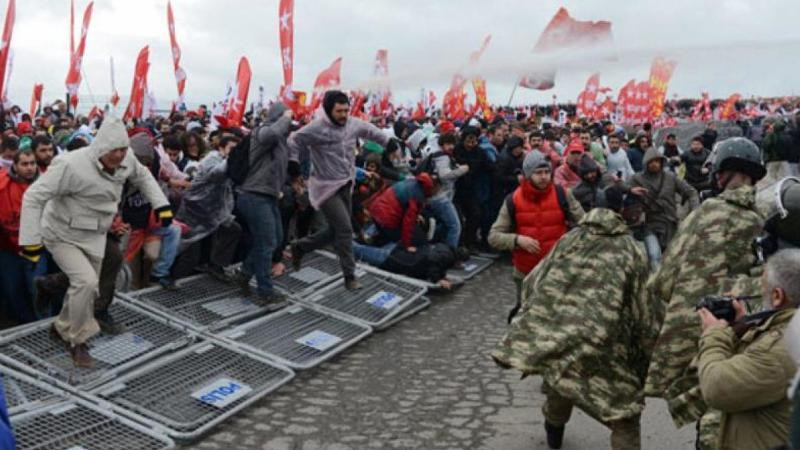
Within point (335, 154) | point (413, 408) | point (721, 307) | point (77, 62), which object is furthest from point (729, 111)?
point (721, 307)

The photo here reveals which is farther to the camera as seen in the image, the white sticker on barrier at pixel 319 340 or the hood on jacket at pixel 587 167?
the hood on jacket at pixel 587 167

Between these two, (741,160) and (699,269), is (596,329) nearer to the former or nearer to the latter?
(699,269)

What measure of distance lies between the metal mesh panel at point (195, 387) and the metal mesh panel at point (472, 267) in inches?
184

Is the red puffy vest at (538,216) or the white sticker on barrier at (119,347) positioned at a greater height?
the red puffy vest at (538,216)

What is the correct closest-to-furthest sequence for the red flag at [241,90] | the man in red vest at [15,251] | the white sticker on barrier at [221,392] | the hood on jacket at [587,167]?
the white sticker on barrier at [221,392]
the man in red vest at [15,251]
the hood on jacket at [587,167]
the red flag at [241,90]

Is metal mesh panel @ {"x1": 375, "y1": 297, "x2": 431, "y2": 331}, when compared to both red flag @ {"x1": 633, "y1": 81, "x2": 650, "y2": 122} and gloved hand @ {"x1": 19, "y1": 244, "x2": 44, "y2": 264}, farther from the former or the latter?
red flag @ {"x1": 633, "y1": 81, "x2": 650, "y2": 122}

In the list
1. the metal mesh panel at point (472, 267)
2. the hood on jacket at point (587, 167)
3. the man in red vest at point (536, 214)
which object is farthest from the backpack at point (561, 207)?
the metal mesh panel at point (472, 267)

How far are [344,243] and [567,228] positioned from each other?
107 inches

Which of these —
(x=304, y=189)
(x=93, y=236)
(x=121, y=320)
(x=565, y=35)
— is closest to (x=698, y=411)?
(x=93, y=236)

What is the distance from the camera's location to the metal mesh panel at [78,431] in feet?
18.4

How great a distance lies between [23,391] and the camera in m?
6.14

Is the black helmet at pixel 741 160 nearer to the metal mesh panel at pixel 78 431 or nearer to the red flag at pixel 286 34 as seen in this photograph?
the metal mesh panel at pixel 78 431

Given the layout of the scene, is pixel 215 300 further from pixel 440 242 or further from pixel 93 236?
pixel 440 242

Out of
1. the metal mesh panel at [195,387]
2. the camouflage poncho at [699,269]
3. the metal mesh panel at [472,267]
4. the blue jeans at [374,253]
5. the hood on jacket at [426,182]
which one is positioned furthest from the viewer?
the metal mesh panel at [472,267]
